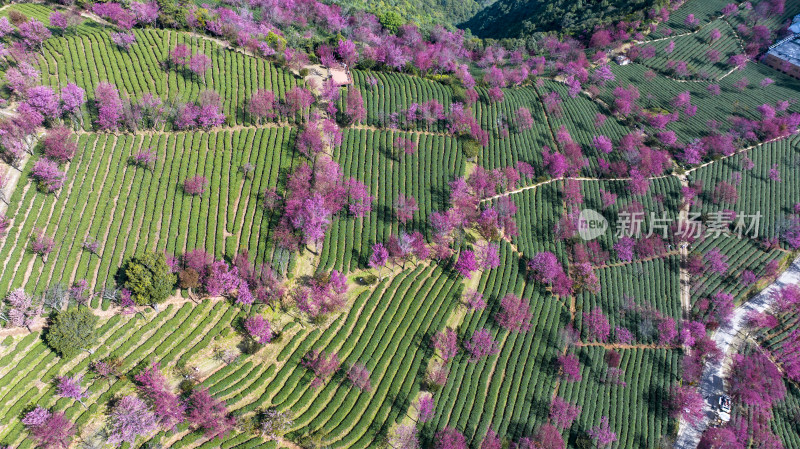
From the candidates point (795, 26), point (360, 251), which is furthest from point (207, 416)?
point (795, 26)

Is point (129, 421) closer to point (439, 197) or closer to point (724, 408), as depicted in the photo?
point (439, 197)

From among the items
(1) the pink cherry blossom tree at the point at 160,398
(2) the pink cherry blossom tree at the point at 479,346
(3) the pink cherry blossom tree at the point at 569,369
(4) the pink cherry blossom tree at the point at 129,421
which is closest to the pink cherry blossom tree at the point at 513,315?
(2) the pink cherry blossom tree at the point at 479,346

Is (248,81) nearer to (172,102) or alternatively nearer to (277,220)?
(172,102)

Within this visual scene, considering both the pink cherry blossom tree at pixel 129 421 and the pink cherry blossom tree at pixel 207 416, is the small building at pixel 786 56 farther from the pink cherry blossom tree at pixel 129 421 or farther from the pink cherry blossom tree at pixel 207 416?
the pink cherry blossom tree at pixel 129 421

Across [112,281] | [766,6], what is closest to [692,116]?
[766,6]

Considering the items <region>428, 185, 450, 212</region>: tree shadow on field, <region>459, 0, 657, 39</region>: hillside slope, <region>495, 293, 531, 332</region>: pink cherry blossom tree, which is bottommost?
<region>495, 293, 531, 332</region>: pink cherry blossom tree

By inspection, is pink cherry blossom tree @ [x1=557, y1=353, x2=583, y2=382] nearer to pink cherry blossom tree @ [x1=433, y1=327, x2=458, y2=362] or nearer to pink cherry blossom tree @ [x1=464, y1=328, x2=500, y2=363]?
pink cherry blossom tree @ [x1=464, y1=328, x2=500, y2=363]

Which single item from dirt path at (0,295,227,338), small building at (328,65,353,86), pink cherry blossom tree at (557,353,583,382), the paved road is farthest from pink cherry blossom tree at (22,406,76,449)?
the paved road
